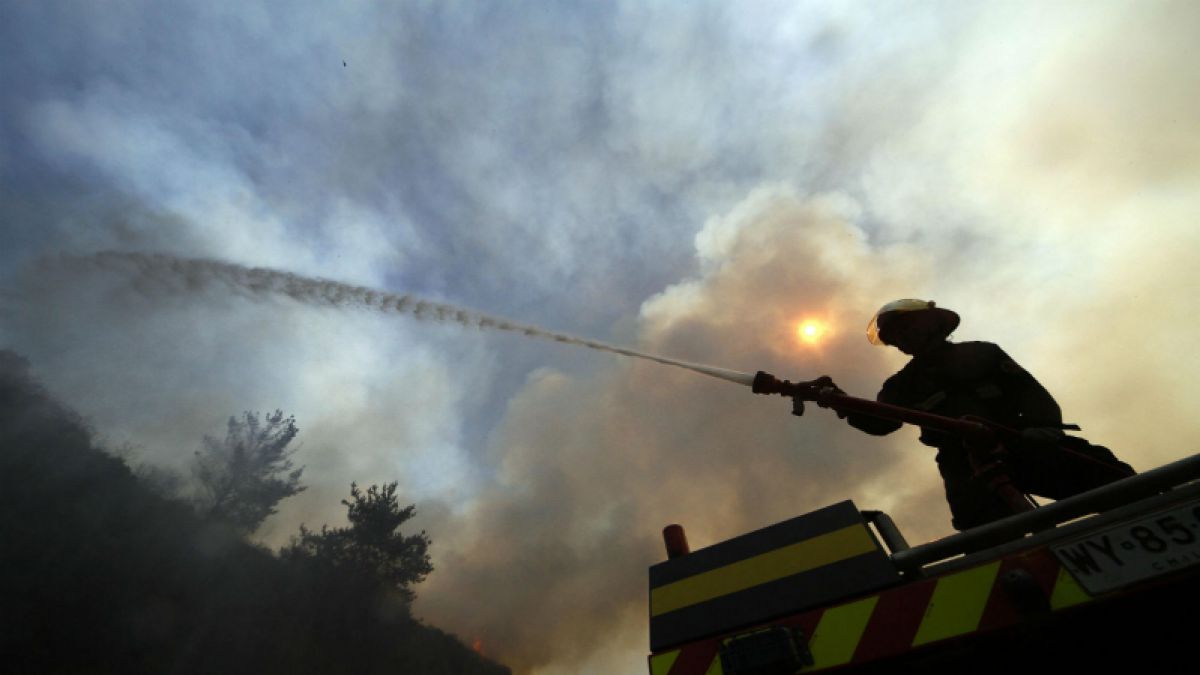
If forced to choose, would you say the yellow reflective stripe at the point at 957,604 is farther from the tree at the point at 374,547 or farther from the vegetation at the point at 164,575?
the tree at the point at 374,547

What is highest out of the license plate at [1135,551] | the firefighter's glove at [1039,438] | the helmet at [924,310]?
the helmet at [924,310]

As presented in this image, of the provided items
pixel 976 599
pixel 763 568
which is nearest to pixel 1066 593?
pixel 976 599

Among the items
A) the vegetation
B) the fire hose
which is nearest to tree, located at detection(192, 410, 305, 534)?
the vegetation

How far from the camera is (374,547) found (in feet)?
175

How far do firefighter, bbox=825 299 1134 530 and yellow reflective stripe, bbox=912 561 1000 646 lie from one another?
2.36 metres

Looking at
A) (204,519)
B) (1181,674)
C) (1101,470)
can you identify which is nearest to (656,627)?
(1181,674)

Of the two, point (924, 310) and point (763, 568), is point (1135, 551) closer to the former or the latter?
point (763, 568)

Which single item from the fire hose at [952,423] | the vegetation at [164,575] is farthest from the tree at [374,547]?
the fire hose at [952,423]

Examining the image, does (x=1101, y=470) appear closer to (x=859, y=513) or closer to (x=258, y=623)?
(x=859, y=513)

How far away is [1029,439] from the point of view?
3.85 metres

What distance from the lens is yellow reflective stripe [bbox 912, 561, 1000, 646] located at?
197cm

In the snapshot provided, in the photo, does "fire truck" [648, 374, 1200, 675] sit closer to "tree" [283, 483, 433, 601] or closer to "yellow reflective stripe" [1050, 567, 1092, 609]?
"yellow reflective stripe" [1050, 567, 1092, 609]

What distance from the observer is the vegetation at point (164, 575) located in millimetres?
32875

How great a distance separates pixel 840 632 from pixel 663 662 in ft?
2.89
